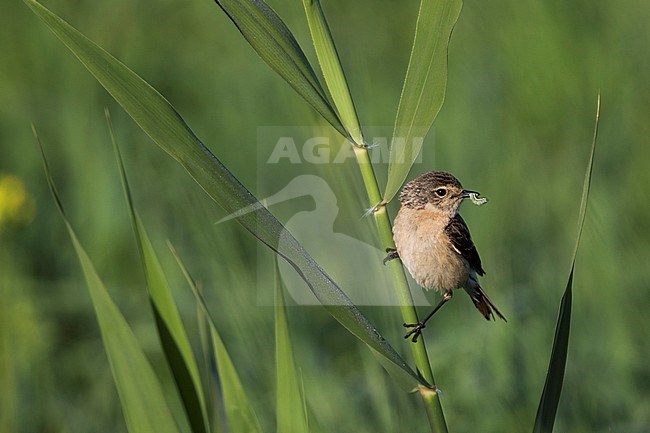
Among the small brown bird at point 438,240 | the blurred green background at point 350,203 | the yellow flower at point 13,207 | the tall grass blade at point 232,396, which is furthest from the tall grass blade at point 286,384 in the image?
the yellow flower at point 13,207

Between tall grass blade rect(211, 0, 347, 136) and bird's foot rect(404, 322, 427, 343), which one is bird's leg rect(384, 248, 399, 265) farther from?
tall grass blade rect(211, 0, 347, 136)

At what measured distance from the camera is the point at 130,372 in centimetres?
147

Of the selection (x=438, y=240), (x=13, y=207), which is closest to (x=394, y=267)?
(x=438, y=240)

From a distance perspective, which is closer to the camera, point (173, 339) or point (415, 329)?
point (415, 329)

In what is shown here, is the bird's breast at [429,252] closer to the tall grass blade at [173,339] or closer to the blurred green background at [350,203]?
the blurred green background at [350,203]

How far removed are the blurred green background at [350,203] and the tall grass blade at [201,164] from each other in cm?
54

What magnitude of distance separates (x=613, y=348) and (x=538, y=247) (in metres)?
0.68

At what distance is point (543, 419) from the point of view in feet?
4.60

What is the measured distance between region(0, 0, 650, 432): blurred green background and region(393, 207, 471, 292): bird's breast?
0.13 metres

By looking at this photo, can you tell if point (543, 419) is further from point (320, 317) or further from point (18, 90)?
point (18, 90)

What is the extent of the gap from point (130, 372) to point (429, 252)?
54 centimetres

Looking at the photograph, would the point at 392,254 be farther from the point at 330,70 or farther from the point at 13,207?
the point at 13,207

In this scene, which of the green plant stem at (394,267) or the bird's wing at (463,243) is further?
the bird's wing at (463,243)

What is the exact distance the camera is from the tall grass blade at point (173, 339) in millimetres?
1521
